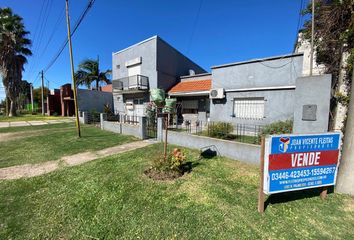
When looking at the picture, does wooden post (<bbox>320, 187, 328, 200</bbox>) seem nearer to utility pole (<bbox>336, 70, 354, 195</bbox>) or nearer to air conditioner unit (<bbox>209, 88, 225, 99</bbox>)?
utility pole (<bbox>336, 70, 354, 195</bbox>)

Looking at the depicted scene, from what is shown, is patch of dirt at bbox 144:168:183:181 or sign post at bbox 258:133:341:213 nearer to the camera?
sign post at bbox 258:133:341:213

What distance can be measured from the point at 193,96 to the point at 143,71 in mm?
5281

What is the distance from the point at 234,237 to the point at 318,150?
2.23 metres

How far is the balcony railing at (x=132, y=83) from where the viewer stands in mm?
14531

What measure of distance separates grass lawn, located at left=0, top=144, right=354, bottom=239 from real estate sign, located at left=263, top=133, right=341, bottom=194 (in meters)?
0.49

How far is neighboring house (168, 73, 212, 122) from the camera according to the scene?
12.5m

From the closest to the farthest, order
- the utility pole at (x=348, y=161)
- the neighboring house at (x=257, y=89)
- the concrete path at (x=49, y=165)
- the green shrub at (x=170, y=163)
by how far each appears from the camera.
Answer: the utility pole at (x=348, y=161) → the green shrub at (x=170, y=163) → the concrete path at (x=49, y=165) → the neighboring house at (x=257, y=89)

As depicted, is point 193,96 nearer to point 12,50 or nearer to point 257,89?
point 257,89

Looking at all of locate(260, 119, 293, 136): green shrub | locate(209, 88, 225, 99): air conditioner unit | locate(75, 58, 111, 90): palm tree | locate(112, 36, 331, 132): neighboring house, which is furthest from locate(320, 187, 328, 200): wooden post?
locate(75, 58, 111, 90): palm tree

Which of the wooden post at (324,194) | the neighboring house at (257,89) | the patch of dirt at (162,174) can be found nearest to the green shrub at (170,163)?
the patch of dirt at (162,174)

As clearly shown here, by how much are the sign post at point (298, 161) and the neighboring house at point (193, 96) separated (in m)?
8.99

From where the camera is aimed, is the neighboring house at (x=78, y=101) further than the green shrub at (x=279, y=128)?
Yes

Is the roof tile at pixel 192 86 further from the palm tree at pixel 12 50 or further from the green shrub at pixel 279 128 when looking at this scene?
the palm tree at pixel 12 50

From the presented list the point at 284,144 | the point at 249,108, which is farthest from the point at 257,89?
the point at 284,144
